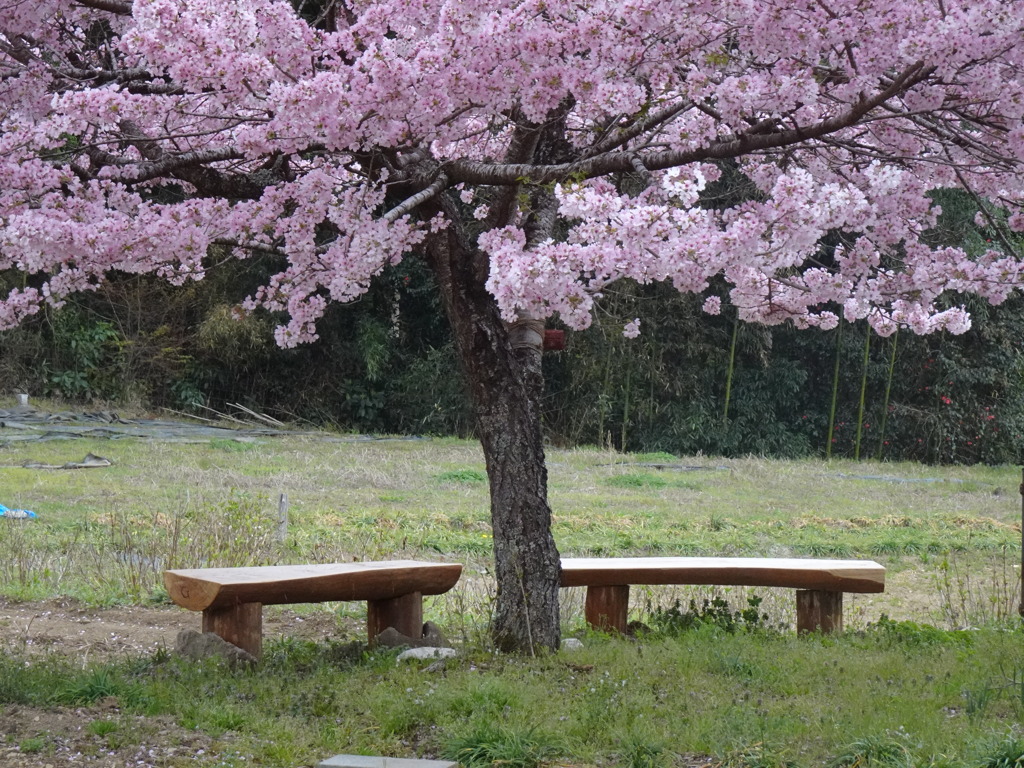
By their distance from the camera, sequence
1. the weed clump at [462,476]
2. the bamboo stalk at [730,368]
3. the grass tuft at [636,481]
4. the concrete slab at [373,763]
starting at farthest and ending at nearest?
the bamboo stalk at [730,368] < the grass tuft at [636,481] < the weed clump at [462,476] < the concrete slab at [373,763]

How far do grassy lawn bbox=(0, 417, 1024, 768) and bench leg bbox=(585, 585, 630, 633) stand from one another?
200 millimetres

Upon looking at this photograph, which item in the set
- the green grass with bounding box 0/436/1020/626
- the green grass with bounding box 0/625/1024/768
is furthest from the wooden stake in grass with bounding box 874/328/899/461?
the green grass with bounding box 0/625/1024/768

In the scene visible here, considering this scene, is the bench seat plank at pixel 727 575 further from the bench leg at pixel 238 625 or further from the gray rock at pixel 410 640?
the bench leg at pixel 238 625

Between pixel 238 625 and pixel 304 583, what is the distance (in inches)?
11.9

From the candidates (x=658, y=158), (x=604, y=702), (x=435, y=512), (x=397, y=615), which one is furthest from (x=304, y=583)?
(x=435, y=512)

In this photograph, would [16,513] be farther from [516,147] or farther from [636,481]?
[636,481]

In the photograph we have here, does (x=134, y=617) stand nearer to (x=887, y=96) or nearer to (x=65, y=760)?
(x=65, y=760)

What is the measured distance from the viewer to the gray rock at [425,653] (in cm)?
462

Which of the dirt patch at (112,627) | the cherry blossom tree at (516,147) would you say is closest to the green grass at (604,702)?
the dirt patch at (112,627)

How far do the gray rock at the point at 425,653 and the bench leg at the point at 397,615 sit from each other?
34cm

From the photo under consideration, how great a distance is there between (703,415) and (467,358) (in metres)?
13.3

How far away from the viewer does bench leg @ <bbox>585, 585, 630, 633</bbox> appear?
561 cm

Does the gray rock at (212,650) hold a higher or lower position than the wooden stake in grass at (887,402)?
lower

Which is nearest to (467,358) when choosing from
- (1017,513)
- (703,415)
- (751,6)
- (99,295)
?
(751,6)
